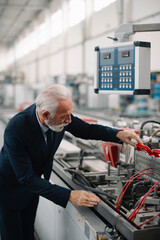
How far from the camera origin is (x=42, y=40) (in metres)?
14.6

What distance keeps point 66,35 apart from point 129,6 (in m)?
4.10

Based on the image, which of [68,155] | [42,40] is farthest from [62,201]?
Result: [42,40]

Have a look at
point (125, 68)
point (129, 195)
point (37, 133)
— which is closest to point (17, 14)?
point (125, 68)

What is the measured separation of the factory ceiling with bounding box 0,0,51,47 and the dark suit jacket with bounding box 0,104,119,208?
10.6m

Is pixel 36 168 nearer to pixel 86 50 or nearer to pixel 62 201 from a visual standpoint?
pixel 62 201

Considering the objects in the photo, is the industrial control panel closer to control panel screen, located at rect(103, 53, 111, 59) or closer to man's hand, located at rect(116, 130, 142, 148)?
control panel screen, located at rect(103, 53, 111, 59)

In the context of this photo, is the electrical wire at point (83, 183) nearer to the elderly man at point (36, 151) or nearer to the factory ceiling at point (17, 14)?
the elderly man at point (36, 151)

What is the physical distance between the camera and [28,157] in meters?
1.63

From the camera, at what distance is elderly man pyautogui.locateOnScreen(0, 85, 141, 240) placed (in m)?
1.54

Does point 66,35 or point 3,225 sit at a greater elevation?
point 66,35

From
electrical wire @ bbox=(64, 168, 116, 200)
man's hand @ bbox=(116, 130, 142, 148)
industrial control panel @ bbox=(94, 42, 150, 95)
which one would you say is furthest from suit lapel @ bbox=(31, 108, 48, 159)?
industrial control panel @ bbox=(94, 42, 150, 95)

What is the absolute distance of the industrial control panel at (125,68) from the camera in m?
1.83

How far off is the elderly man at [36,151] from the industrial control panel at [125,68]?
0.30 metres

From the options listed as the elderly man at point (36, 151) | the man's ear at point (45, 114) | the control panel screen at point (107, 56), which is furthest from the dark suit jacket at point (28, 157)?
the control panel screen at point (107, 56)
